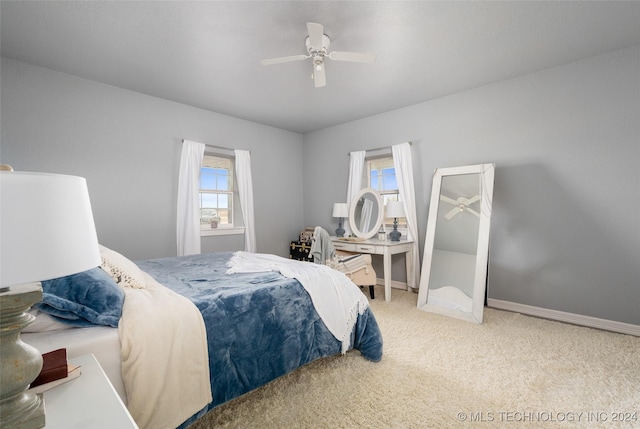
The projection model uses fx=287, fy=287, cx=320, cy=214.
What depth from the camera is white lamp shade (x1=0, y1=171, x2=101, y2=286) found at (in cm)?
57

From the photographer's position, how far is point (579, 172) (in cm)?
296

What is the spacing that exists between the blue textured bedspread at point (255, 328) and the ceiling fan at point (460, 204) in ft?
6.30

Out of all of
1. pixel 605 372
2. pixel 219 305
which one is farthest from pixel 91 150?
pixel 605 372

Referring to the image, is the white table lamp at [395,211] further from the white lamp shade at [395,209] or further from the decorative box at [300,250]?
the decorative box at [300,250]

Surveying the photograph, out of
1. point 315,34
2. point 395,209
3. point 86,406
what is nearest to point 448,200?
point 395,209

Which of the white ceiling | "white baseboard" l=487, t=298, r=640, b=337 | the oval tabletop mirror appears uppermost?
the white ceiling

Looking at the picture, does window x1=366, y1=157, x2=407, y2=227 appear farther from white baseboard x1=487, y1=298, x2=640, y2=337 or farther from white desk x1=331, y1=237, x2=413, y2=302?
white baseboard x1=487, y1=298, x2=640, y2=337

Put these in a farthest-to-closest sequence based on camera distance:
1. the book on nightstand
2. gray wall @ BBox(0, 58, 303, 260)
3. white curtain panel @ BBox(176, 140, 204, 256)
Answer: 1. white curtain panel @ BBox(176, 140, 204, 256)
2. gray wall @ BBox(0, 58, 303, 260)
3. the book on nightstand

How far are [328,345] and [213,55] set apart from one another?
9.17ft

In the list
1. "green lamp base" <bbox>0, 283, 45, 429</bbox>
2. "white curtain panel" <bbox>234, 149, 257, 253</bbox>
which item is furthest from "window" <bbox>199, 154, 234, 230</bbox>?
"green lamp base" <bbox>0, 283, 45, 429</bbox>

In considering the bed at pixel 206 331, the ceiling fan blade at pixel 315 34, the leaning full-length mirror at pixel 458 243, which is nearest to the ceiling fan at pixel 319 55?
the ceiling fan blade at pixel 315 34

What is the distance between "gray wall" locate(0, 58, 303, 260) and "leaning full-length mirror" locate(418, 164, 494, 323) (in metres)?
2.97

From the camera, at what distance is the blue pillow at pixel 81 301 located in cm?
123

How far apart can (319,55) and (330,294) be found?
199 centimetres
